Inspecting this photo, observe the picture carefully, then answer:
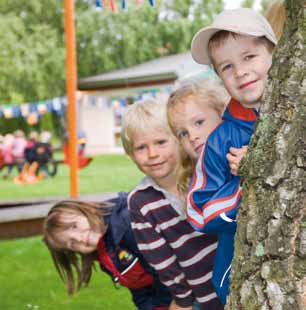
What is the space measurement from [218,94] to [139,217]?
663 millimetres

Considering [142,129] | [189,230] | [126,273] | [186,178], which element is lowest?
[126,273]

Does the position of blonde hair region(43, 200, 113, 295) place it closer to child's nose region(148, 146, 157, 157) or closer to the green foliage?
child's nose region(148, 146, 157, 157)

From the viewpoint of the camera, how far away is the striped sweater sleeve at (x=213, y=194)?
2.06 meters

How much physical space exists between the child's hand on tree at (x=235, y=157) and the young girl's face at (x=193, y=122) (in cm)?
46

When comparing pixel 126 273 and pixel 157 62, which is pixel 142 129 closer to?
pixel 126 273

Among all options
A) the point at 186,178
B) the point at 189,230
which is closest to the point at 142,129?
the point at 186,178

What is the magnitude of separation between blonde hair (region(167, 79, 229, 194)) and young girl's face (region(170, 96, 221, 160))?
0.02 meters

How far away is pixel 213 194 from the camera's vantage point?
83.3 inches

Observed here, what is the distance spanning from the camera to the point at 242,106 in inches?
85.9

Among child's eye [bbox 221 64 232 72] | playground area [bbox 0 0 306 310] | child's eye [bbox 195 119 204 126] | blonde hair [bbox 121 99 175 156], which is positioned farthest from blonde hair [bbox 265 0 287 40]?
blonde hair [bbox 121 99 175 156]

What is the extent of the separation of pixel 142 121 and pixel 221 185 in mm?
909

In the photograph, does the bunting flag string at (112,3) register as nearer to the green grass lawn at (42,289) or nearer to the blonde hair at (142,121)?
the green grass lawn at (42,289)

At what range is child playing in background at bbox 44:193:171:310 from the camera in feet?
10.6

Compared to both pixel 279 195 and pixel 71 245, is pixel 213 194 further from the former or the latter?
pixel 71 245
